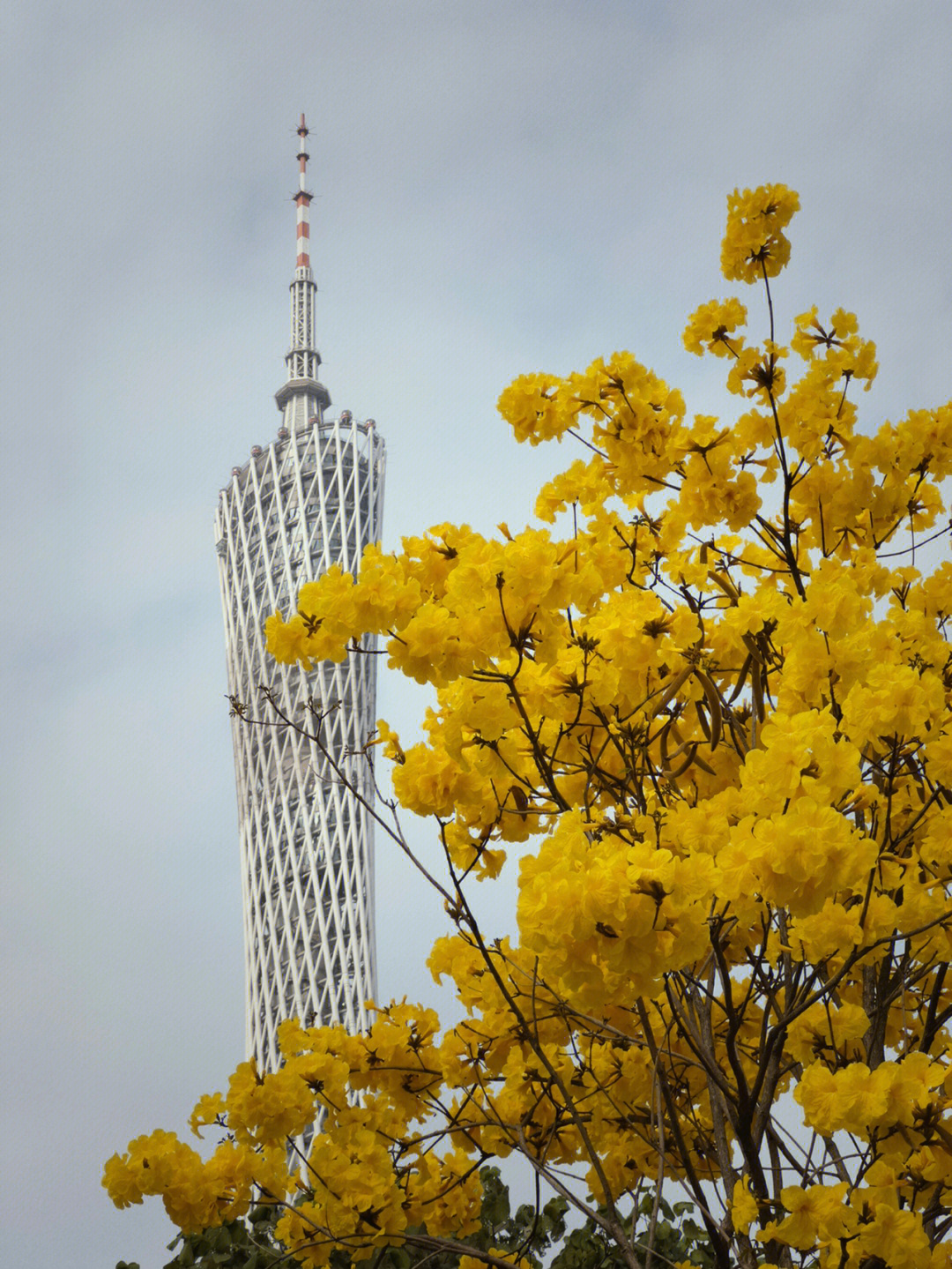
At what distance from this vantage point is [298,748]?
19.6 metres

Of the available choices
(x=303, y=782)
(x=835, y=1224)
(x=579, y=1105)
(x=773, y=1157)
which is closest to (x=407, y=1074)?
(x=579, y=1105)

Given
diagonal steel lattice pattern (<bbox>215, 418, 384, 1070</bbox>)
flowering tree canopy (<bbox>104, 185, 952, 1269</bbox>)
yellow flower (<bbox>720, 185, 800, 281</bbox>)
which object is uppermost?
diagonal steel lattice pattern (<bbox>215, 418, 384, 1070</bbox>)

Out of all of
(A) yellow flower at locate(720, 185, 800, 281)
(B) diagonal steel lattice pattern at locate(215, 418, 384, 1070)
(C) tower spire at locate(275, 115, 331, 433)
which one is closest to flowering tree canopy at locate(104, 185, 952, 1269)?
(A) yellow flower at locate(720, 185, 800, 281)

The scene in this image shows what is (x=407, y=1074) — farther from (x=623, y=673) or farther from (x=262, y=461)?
(x=262, y=461)

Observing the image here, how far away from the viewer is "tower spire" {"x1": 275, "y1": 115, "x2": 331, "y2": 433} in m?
25.1

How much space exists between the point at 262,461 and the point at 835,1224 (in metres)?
22.7

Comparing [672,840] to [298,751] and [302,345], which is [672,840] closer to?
[298,751]

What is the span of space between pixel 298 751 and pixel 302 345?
1103cm

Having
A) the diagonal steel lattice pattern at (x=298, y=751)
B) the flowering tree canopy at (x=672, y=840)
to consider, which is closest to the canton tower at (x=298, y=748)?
the diagonal steel lattice pattern at (x=298, y=751)

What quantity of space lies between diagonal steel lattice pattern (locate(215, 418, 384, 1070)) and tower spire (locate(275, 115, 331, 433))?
2062 millimetres

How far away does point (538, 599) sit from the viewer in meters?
1.25

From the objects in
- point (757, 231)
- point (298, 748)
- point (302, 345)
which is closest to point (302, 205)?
point (302, 345)

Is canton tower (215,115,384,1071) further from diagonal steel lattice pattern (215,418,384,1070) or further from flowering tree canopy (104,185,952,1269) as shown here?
flowering tree canopy (104,185,952,1269)

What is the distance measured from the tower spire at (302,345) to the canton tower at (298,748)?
41.0 inches
